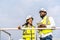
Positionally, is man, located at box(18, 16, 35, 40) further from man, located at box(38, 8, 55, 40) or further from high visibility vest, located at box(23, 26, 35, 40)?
man, located at box(38, 8, 55, 40)

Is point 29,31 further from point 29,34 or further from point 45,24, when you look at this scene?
point 45,24

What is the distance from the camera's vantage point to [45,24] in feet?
43.4

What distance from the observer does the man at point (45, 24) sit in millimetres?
13125

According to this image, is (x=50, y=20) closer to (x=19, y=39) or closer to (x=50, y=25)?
(x=50, y=25)

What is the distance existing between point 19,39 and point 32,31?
0.63 m

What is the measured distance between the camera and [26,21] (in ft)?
44.7

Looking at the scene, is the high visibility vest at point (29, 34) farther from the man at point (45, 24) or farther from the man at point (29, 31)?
the man at point (45, 24)

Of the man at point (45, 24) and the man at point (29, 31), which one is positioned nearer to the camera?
the man at point (45, 24)

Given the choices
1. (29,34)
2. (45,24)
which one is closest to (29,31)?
(29,34)

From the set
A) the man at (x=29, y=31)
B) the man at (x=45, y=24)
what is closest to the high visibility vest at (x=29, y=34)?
the man at (x=29, y=31)

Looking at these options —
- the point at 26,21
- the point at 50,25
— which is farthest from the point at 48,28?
the point at 26,21

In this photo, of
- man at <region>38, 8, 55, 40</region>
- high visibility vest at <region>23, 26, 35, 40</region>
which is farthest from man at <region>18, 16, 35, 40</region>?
man at <region>38, 8, 55, 40</region>

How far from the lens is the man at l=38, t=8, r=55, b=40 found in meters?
13.1

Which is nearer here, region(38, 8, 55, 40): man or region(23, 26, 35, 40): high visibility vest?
region(38, 8, 55, 40): man
